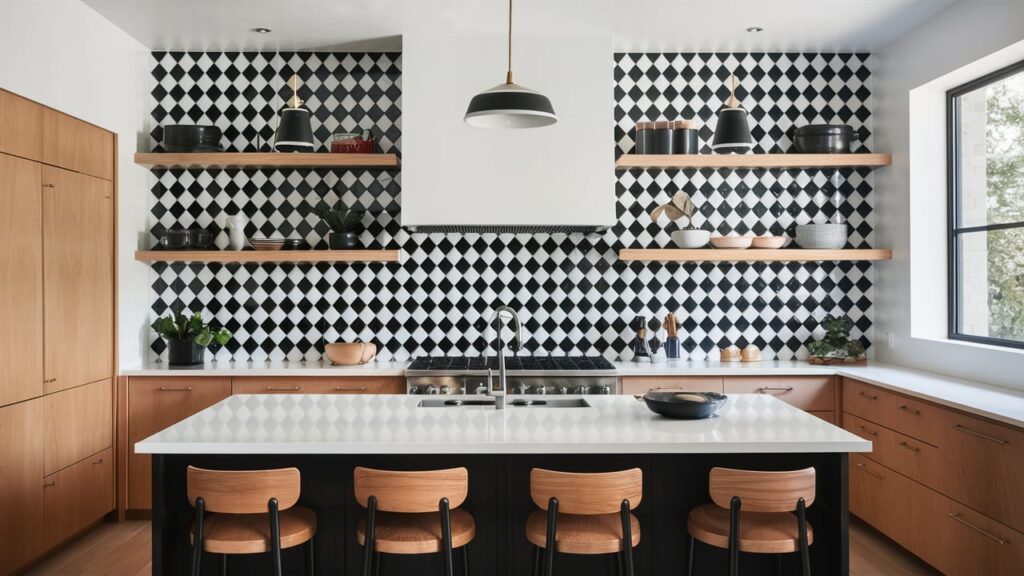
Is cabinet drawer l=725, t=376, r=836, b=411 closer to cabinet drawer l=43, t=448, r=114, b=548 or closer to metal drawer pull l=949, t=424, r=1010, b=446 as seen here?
metal drawer pull l=949, t=424, r=1010, b=446

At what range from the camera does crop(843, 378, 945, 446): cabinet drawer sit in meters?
3.36

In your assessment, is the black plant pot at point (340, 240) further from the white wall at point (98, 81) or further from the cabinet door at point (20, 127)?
the cabinet door at point (20, 127)

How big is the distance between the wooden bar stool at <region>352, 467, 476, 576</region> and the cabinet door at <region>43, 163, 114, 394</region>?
2249 mm

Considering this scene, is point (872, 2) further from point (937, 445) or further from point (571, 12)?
point (937, 445)

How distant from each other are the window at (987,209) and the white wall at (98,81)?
4.78m

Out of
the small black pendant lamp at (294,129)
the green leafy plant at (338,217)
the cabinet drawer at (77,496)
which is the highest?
the small black pendant lamp at (294,129)

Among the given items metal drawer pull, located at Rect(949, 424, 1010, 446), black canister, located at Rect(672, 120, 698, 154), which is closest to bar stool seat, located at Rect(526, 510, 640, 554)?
metal drawer pull, located at Rect(949, 424, 1010, 446)

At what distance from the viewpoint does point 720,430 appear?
2553 mm

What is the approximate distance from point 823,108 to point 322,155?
127 inches

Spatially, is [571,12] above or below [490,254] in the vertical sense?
above

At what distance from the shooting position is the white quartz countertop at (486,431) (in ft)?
7.77

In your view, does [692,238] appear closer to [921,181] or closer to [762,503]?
[921,181]

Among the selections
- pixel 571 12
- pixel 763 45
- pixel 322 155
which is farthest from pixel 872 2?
pixel 322 155

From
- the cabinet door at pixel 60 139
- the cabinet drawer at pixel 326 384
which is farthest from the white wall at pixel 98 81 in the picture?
the cabinet drawer at pixel 326 384
